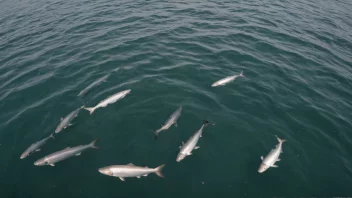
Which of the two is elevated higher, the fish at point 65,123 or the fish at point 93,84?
the fish at point 93,84

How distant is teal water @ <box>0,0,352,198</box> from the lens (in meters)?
10.2

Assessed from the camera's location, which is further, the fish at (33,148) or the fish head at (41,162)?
the fish at (33,148)

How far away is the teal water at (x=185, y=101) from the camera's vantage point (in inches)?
404

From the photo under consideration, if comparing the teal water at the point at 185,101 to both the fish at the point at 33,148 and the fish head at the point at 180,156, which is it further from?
the fish head at the point at 180,156

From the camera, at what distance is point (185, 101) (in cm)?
1457

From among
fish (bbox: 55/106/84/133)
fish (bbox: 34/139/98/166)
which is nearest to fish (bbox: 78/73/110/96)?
fish (bbox: 55/106/84/133)

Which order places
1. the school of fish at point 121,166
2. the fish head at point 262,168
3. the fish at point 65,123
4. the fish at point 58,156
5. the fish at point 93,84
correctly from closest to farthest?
the school of fish at point 121,166 < the fish head at point 262,168 < the fish at point 58,156 < the fish at point 65,123 < the fish at point 93,84

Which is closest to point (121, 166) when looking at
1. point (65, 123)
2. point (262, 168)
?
point (65, 123)

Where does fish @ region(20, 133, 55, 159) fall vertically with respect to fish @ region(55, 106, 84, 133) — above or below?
below

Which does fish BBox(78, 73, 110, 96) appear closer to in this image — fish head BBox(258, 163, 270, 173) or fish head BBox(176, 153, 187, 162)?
fish head BBox(176, 153, 187, 162)

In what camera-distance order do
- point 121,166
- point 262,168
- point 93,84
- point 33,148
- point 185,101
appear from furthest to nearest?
1. point 93,84
2. point 185,101
3. point 33,148
4. point 262,168
5. point 121,166

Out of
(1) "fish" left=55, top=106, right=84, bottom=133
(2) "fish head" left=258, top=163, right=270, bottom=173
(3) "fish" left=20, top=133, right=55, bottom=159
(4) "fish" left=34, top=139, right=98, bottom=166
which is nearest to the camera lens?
(2) "fish head" left=258, top=163, right=270, bottom=173

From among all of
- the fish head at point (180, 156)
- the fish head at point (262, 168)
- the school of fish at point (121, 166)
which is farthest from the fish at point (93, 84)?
the fish head at point (262, 168)

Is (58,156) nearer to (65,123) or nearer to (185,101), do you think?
(65,123)
